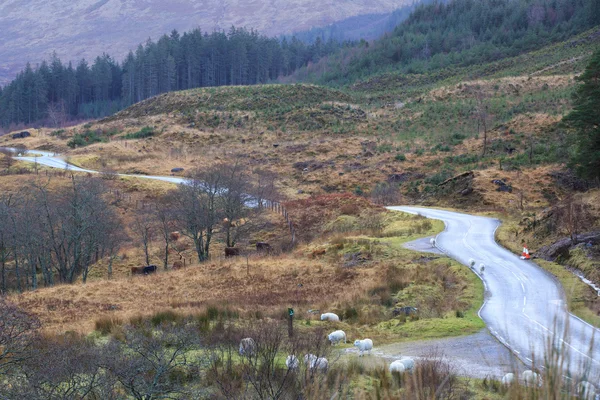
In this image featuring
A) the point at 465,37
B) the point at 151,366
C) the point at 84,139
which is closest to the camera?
the point at 151,366

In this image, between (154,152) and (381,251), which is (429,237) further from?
(154,152)

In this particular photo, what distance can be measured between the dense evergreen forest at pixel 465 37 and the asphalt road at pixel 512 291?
8620 cm

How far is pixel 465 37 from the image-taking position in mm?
126000

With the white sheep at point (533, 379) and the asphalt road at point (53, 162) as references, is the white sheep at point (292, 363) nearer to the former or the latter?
the white sheep at point (533, 379)

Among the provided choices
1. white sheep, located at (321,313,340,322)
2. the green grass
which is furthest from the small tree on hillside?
white sheep, located at (321,313,340,322)

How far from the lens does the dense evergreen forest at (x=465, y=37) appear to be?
4309 inches

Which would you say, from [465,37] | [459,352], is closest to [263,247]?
[459,352]

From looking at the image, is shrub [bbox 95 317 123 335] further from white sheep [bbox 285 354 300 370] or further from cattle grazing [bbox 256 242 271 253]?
cattle grazing [bbox 256 242 271 253]

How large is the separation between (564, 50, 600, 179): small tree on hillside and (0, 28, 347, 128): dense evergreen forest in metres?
108

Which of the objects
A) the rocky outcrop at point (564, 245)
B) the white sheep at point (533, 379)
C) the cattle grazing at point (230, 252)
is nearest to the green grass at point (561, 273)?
the rocky outcrop at point (564, 245)

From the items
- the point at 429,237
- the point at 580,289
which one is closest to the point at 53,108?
the point at 429,237

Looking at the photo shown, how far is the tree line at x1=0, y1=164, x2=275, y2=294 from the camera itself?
34.1 meters

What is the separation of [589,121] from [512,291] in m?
14.0

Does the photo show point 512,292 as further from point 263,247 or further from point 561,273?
point 263,247
